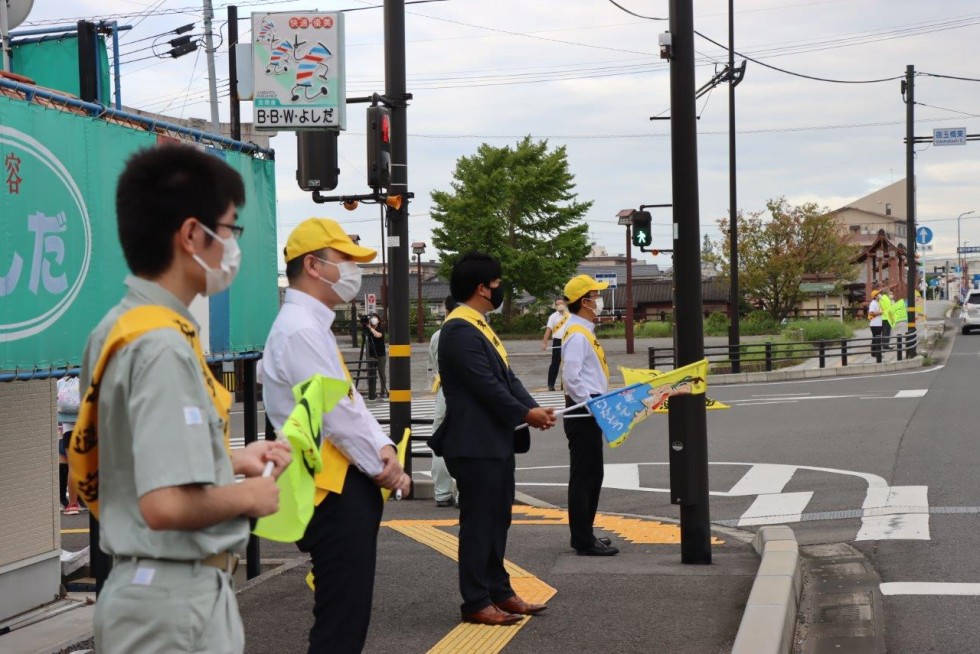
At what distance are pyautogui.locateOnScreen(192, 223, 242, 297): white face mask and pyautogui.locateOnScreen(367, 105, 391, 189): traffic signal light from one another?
797 cm

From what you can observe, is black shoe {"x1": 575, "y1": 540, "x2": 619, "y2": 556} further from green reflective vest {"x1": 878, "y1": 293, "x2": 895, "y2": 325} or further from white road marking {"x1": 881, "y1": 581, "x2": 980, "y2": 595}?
green reflective vest {"x1": 878, "y1": 293, "x2": 895, "y2": 325}

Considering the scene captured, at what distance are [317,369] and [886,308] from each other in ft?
99.1

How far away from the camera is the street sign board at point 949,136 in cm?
3622

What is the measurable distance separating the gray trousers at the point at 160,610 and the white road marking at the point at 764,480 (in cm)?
948

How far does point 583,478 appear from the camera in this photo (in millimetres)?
8000

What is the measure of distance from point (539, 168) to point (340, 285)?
65.1 metres

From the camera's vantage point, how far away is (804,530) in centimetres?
938

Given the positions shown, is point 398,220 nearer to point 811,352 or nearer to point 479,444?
point 479,444

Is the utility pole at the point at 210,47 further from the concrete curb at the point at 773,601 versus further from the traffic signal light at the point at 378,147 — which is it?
the concrete curb at the point at 773,601

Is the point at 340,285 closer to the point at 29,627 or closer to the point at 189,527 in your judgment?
the point at 189,527

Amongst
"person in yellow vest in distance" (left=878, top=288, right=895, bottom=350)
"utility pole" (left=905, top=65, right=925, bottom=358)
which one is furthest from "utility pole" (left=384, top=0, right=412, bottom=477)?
"utility pole" (left=905, top=65, right=925, bottom=358)

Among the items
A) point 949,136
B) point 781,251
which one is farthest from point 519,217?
point 949,136

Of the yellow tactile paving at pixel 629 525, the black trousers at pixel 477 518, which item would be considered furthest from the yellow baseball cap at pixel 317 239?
the yellow tactile paving at pixel 629 525

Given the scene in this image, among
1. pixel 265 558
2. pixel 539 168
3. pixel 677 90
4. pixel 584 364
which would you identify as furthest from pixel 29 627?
pixel 539 168
